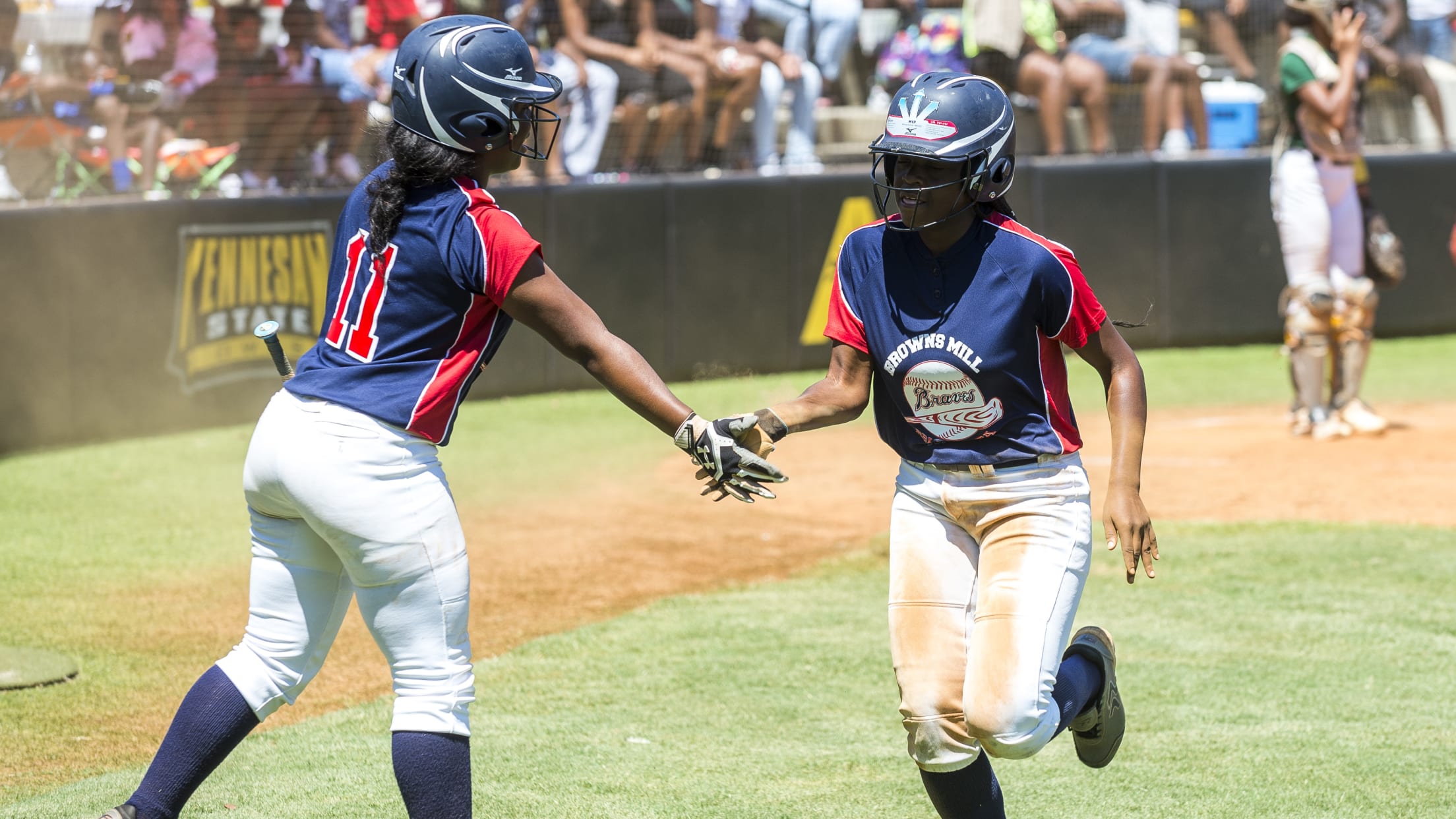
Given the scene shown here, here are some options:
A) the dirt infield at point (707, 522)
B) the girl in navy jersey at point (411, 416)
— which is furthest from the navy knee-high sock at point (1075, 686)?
the dirt infield at point (707, 522)

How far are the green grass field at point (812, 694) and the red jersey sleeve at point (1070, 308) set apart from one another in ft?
4.49

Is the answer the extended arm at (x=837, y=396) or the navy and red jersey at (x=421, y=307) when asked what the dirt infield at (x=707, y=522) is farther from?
the extended arm at (x=837, y=396)

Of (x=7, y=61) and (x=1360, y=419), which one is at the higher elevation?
(x=7, y=61)

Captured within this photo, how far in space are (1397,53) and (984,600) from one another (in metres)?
12.0

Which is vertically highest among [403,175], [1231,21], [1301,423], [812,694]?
[403,175]

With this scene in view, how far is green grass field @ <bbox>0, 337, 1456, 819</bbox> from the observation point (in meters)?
4.29

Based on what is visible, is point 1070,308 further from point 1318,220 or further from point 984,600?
point 1318,220

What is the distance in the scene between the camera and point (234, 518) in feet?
26.6

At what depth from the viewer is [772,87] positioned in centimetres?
1263

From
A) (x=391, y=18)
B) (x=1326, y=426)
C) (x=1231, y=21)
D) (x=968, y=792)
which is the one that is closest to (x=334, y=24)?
(x=391, y=18)

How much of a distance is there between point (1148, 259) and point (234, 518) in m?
8.36

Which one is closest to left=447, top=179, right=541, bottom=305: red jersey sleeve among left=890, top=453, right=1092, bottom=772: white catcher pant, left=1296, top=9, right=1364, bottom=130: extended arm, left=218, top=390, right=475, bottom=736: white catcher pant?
left=218, top=390, right=475, bottom=736: white catcher pant

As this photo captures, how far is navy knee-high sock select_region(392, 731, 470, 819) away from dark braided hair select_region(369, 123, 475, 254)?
3.37ft

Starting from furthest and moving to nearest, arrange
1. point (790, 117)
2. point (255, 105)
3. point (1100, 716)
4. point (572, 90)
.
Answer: point (790, 117), point (572, 90), point (255, 105), point (1100, 716)
